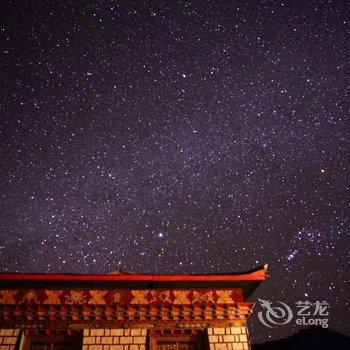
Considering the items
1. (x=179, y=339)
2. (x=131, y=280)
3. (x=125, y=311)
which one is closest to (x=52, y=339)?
(x=125, y=311)

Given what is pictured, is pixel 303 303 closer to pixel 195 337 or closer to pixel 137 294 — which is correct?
pixel 195 337

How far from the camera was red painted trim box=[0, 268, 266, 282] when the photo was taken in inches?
431

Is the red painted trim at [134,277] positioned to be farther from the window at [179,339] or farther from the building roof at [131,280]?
the window at [179,339]

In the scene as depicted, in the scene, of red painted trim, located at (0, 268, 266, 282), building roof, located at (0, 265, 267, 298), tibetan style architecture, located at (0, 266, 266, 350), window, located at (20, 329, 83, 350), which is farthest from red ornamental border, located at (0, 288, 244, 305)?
window, located at (20, 329, 83, 350)

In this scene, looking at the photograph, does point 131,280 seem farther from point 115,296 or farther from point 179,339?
point 179,339

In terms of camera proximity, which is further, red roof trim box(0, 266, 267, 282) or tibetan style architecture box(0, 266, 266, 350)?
red roof trim box(0, 266, 267, 282)

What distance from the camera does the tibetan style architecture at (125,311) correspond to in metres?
10.4

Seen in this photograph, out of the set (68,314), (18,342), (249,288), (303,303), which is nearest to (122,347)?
(68,314)

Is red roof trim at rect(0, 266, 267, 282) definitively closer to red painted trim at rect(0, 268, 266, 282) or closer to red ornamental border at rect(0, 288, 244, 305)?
red painted trim at rect(0, 268, 266, 282)

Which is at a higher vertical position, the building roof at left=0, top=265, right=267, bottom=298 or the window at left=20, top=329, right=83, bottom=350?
the building roof at left=0, top=265, right=267, bottom=298

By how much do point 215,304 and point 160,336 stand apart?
1919mm

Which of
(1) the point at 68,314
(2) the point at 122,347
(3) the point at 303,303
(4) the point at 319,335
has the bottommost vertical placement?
(2) the point at 122,347

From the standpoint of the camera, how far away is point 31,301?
10859 mm

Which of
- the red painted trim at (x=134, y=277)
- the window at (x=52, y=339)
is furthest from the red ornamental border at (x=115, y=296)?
the window at (x=52, y=339)
